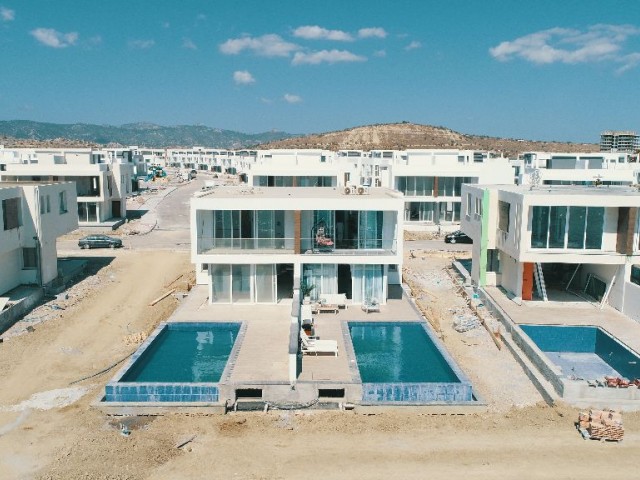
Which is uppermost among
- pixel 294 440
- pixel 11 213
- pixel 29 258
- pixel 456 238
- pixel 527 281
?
pixel 11 213

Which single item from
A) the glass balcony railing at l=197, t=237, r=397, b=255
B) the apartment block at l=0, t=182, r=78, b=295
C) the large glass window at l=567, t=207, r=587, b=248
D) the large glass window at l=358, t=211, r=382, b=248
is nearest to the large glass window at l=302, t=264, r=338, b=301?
the glass balcony railing at l=197, t=237, r=397, b=255

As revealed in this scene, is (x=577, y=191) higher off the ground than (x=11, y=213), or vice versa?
(x=577, y=191)

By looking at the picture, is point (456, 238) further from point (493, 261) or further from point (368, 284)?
point (368, 284)

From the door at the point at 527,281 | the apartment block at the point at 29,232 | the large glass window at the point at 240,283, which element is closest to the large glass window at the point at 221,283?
the large glass window at the point at 240,283

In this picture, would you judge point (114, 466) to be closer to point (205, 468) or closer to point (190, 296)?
point (205, 468)

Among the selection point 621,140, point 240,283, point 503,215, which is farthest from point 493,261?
point 621,140

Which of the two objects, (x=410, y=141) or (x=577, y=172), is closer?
(x=577, y=172)
